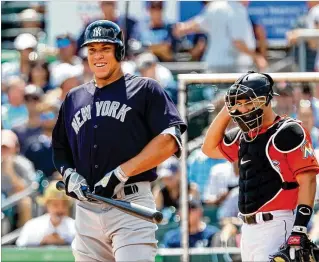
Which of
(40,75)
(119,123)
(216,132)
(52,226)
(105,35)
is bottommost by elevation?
(52,226)

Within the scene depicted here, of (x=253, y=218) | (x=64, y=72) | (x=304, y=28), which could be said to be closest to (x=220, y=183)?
(x=253, y=218)

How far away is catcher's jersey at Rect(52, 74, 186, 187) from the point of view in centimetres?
554

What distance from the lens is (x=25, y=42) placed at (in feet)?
40.4

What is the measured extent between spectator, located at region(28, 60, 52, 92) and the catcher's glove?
670 cm

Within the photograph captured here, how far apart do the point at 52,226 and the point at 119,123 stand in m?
3.89

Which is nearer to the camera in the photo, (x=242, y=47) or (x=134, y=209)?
(x=134, y=209)

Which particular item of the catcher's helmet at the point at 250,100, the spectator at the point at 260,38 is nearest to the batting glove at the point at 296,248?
the catcher's helmet at the point at 250,100

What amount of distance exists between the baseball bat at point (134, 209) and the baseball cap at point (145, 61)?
550cm

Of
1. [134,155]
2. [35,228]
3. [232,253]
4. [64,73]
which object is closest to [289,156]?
[134,155]

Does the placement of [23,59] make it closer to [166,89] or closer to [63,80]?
[63,80]

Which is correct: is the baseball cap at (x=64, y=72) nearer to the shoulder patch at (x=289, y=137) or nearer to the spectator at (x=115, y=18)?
the spectator at (x=115, y=18)

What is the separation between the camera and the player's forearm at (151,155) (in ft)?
17.7

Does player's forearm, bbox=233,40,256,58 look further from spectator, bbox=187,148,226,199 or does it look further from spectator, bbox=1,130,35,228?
spectator, bbox=187,148,226,199

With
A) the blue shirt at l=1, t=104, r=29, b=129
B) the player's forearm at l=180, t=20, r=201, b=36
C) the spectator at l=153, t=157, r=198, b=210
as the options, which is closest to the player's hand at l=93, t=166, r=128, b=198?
the spectator at l=153, t=157, r=198, b=210
